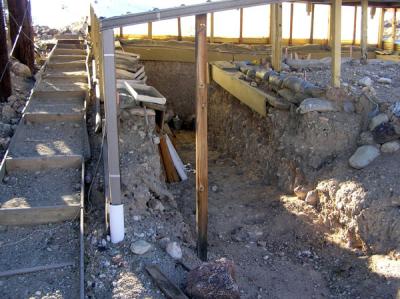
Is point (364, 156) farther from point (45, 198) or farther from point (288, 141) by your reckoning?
point (45, 198)

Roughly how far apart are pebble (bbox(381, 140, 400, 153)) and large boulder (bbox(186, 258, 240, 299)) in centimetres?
328

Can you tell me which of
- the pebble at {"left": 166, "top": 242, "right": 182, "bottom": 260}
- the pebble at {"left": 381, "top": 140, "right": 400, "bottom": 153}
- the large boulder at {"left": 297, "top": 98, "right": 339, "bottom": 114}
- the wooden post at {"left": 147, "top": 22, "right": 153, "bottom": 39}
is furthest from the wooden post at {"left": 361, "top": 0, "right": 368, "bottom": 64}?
the wooden post at {"left": 147, "top": 22, "right": 153, "bottom": 39}

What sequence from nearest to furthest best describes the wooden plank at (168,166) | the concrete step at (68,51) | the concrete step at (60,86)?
1. the wooden plank at (168,166)
2. the concrete step at (60,86)
3. the concrete step at (68,51)

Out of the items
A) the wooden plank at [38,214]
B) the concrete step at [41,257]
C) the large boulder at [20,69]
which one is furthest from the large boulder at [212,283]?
the large boulder at [20,69]

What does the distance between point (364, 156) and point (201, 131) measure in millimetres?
2533

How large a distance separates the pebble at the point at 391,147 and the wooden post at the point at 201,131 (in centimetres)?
271

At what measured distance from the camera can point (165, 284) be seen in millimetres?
5367

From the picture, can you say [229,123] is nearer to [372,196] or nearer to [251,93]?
[251,93]

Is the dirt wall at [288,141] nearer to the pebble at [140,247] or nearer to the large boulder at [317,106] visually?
the large boulder at [317,106]

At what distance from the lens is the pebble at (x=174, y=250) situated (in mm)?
5992

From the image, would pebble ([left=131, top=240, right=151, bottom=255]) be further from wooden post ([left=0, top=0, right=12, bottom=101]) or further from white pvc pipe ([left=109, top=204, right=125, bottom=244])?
wooden post ([left=0, top=0, right=12, bottom=101])

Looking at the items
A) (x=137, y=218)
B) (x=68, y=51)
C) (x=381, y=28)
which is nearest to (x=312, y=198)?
(x=137, y=218)

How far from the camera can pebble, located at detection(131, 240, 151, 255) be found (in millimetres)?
5871

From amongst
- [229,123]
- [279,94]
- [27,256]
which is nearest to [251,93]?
[279,94]
